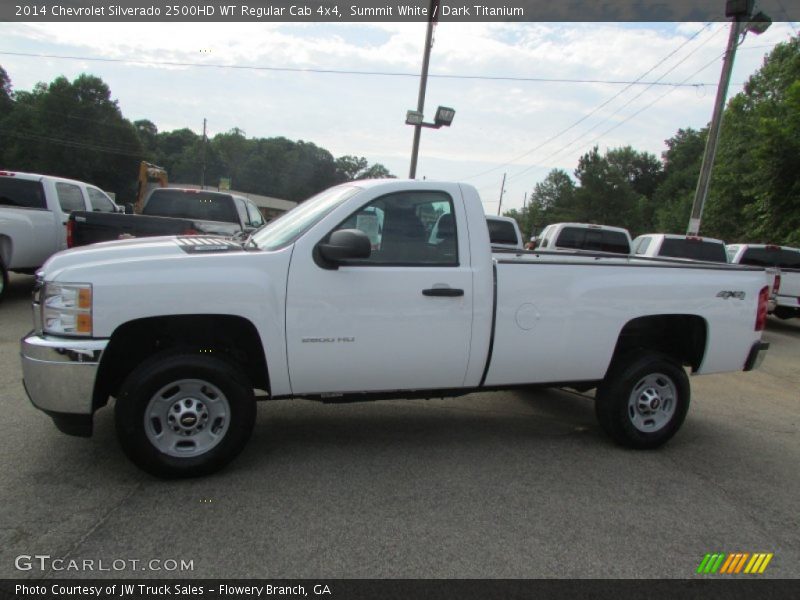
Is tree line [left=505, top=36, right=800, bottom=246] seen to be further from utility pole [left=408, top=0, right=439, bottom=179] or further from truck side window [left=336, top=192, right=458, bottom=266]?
truck side window [left=336, top=192, right=458, bottom=266]

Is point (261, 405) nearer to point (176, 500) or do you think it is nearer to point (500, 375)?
point (176, 500)

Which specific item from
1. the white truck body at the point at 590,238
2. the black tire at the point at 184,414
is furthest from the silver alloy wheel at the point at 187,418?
the white truck body at the point at 590,238

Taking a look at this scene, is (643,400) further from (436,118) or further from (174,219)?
(436,118)

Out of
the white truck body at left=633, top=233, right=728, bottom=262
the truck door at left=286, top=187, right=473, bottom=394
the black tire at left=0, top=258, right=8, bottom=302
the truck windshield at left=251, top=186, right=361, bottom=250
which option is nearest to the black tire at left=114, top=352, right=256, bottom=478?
the truck door at left=286, top=187, right=473, bottom=394

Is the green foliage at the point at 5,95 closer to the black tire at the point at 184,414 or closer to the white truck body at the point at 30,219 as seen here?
the white truck body at the point at 30,219

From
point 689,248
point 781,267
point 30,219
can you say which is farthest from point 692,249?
point 30,219

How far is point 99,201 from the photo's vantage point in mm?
11398

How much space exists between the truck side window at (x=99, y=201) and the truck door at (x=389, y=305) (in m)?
8.94

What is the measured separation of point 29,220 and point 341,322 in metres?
7.86

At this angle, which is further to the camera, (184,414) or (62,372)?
(184,414)

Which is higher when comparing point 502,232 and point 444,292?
point 502,232

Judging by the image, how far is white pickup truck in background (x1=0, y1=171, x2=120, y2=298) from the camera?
29.5 ft

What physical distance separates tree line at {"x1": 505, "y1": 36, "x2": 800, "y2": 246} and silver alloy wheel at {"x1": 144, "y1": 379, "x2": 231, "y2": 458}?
76.7 ft

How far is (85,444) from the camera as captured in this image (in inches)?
163
